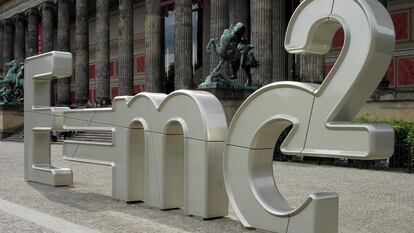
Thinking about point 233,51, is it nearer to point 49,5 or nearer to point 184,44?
point 184,44

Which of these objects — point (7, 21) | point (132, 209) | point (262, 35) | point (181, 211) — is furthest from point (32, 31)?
point (181, 211)

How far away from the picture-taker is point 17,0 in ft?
160

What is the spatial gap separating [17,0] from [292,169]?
39.5m

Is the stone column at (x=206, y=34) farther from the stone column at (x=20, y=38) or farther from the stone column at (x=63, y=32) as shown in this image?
the stone column at (x=20, y=38)

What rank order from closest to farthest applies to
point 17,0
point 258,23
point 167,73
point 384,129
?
point 384,129, point 258,23, point 167,73, point 17,0

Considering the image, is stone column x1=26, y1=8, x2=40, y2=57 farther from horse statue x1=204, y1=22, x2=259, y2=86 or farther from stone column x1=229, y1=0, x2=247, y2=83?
horse statue x1=204, y1=22, x2=259, y2=86

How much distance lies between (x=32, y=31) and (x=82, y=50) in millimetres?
9349

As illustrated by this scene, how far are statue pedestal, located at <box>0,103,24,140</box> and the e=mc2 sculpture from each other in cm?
2690

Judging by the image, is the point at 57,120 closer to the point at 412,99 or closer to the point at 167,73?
the point at 412,99

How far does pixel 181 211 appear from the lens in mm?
8695

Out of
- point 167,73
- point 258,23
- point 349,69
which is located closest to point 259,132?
point 349,69

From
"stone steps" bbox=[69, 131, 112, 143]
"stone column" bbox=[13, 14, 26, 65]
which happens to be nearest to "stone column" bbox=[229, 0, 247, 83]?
"stone steps" bbox=[69, 131, 112, 143]

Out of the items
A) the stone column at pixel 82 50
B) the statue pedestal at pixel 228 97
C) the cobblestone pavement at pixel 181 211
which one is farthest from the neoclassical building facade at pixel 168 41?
the cobblestone pavement at pixel 181 211

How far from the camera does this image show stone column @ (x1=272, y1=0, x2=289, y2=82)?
30666mm
